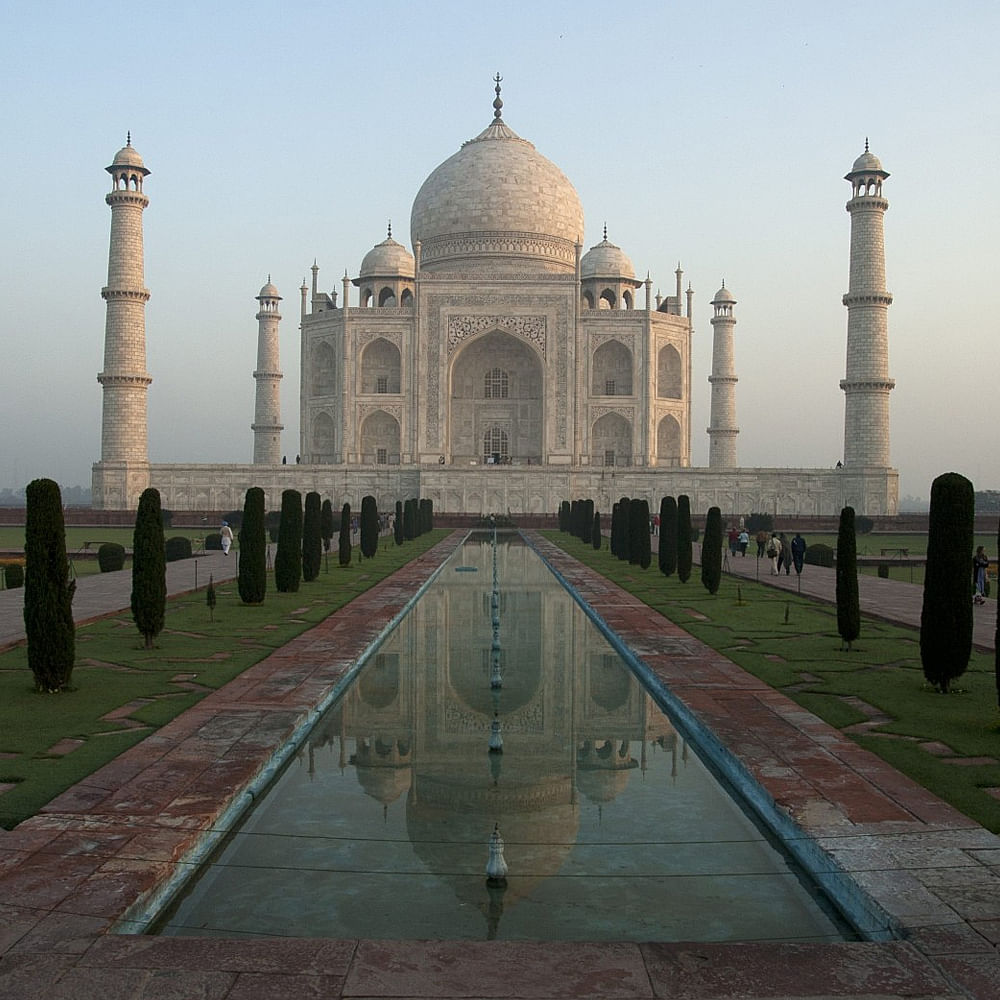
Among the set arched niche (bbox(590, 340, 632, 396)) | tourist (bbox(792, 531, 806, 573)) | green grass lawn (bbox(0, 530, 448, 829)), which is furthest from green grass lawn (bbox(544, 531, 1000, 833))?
arched niche (bbox(590, 340, 632, 396))

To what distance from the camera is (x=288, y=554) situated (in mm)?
13617

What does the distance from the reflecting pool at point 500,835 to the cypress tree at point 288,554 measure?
6.30 metres

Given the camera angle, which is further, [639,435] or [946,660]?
[639,435]

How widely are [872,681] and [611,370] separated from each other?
32915mm

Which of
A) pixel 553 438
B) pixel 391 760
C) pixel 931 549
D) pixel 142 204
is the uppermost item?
pixel 142 204

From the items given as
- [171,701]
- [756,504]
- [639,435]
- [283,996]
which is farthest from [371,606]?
[639,435]

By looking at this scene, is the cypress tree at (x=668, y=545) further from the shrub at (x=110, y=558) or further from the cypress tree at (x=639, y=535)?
the shrub at (x=110, y=558)

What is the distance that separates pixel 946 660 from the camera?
6.95 m

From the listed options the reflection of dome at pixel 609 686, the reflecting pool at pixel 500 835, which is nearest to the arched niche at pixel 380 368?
the reflection of dome at pixel 609 686

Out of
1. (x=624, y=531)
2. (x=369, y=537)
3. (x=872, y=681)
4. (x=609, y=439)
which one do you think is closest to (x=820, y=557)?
(x=624, y=531)

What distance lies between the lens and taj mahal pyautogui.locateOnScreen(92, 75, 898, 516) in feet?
108

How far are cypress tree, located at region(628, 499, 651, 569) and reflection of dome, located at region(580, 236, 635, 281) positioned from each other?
79.3ft

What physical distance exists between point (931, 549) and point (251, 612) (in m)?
6.67

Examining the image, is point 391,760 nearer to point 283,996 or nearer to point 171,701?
point 171,701
